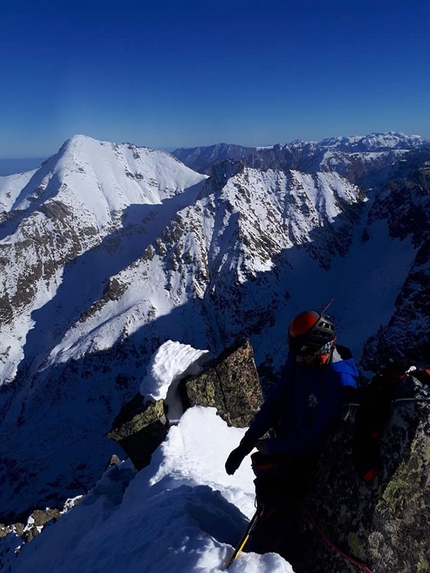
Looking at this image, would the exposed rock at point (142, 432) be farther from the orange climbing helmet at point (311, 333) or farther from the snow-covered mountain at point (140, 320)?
the snow-covered mountain at point (140, 320)

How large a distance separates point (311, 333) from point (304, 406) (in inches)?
53.5

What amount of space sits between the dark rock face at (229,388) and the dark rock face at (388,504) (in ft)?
31.7

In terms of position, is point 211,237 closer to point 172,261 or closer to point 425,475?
point 172,261

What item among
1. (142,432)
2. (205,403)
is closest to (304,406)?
(205,403)

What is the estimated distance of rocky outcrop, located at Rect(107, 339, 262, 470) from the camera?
14688mm

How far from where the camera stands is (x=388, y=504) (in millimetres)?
5418

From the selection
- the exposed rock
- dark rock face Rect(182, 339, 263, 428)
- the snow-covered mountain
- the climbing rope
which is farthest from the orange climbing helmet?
the snow-covered mountain

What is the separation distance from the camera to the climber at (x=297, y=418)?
243 inches

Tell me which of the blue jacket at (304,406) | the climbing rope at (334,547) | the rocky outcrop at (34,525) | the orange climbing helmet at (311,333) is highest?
the orange climbing helmet at (311,333)

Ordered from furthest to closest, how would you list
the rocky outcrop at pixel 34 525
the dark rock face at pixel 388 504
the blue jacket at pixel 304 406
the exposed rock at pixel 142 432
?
the rocky outcrop at pixel 34 525 < the exposed rock at pixel 142 432 < the blue jacket at pixel 304 406 < the dark rock face at pixel 388 504

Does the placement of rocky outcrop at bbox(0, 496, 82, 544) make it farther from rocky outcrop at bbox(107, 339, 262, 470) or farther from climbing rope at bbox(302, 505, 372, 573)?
climbing rope at bbox(302, 505, 372, 573)

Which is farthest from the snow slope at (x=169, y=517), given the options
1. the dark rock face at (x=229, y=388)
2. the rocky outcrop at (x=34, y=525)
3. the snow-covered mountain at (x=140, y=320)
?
the snow-covered mountain at (x=140, y=320)

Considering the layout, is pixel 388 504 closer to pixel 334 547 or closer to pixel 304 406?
pixel 334 547

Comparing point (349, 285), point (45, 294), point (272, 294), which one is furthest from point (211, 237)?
point (45, 294)
